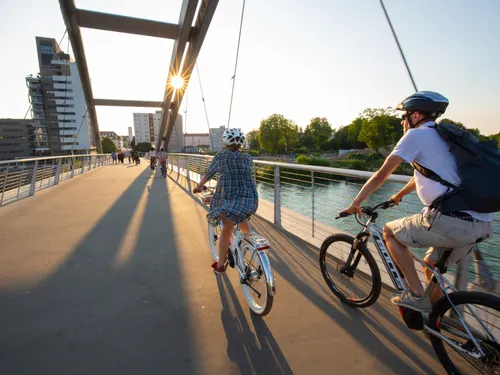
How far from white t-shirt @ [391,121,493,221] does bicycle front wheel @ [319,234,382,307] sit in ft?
2.74

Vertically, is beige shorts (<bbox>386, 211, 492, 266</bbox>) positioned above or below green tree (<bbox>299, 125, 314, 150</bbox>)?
below

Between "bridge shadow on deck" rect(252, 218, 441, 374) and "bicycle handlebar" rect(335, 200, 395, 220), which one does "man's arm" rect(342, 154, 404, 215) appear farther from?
"bridge shadow on deck" rect(252, 218, 441, 374)

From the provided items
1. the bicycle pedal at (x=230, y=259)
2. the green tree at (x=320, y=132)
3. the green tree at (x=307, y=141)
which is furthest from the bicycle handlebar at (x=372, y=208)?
the green tree at (x=307, y=141)

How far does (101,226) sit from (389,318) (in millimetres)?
4849

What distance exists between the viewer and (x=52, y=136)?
3418 inches

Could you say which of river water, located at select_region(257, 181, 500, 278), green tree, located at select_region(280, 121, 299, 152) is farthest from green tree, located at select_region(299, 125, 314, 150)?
river water, located at select_region(257, 181, 500, 278)

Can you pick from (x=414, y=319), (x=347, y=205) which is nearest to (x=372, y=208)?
(x=414, y=319)

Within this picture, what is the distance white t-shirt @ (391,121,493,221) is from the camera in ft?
5.18

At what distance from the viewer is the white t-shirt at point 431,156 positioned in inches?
62.2

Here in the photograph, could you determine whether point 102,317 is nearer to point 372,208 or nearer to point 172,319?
point 172,319

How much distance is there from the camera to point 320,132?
302 feet

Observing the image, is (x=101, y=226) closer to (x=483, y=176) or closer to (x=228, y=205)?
(x=228, y=205)

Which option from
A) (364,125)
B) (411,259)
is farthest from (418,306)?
(364,125)

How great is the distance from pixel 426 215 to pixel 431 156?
368mm
